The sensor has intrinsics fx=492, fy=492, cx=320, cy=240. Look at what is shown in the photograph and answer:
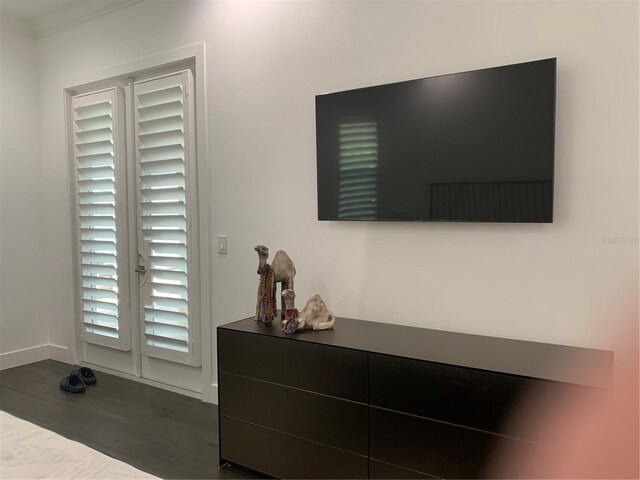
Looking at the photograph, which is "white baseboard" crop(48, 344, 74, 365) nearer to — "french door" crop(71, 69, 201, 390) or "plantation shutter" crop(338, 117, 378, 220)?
"french door" crop(71, 69, 201, 390)

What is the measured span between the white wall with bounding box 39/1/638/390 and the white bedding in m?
1.44

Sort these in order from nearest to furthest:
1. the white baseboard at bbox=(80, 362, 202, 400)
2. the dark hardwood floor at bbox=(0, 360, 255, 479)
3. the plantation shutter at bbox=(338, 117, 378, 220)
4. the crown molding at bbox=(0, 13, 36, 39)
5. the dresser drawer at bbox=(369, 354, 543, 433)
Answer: the dresser drawer at bbox=(369, 354, 543, 433)
the plantation shutter at bbox=(338, 117, 378, 220)
the dark hardwood floor at bbox=(0, 360, 255, 479)
the white baseboard at bbox=(80, 362, 202, 400)
the crown molding at bbox=(0, 13, 36, 39)

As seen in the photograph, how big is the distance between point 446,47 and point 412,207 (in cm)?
77

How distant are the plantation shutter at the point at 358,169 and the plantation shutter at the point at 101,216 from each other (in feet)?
6.53

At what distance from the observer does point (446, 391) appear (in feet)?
6.14

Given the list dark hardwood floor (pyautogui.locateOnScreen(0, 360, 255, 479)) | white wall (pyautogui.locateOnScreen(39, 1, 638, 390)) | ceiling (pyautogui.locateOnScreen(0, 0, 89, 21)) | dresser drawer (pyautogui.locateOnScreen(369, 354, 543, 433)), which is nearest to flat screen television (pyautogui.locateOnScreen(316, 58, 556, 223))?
white wall (pyautogui.locateOnScreen(39, 1, 638, 390))

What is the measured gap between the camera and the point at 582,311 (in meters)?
2.06

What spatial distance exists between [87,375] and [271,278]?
211 cm

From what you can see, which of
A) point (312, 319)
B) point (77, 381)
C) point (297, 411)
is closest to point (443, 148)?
point (312, 319)

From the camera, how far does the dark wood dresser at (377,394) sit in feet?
5.92

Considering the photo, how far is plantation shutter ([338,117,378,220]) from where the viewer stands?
2.44 meters

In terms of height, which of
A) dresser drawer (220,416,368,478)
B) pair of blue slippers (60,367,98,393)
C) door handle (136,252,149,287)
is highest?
door handle (136,252,149,287)

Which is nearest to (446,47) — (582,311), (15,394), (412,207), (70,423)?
(412,207)

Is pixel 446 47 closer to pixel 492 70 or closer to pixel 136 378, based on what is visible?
pixel 492 70
